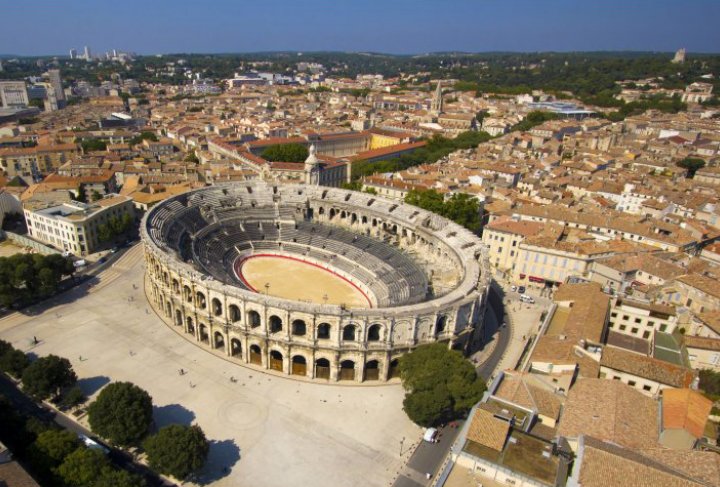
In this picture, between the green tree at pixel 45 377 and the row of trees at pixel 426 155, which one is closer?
the green tree at pixel 45 377

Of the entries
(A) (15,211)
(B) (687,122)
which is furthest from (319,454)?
(B) (687,122)

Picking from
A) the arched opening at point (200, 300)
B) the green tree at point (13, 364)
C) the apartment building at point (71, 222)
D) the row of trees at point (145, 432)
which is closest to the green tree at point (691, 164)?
the arched opening at point (200, 300)

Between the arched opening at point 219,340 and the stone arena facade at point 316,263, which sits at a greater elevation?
the stone arena facade at point 316,263

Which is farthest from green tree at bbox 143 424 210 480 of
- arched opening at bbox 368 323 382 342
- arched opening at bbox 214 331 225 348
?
arched opening at bbox 368 323 382 342

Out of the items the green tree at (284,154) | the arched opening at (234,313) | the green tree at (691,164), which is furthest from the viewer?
the green tree at (284,154)

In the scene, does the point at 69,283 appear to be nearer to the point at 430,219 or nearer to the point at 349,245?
the point at 349,245

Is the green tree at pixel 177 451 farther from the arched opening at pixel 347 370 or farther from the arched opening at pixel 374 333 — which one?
the arched opening at pixel 374 333

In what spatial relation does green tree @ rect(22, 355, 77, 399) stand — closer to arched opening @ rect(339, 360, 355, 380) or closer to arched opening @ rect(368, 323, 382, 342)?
arched opening @ rect(339, 360, 355, 380)
